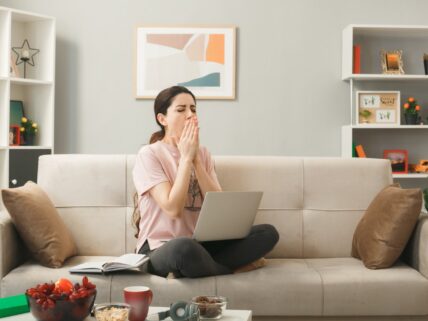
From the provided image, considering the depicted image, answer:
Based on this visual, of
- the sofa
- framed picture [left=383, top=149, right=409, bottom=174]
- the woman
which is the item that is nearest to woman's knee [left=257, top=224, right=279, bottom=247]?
the woman

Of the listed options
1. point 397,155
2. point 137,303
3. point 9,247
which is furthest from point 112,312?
point 397,155

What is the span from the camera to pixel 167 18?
468 centimetres

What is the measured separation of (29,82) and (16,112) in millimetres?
256

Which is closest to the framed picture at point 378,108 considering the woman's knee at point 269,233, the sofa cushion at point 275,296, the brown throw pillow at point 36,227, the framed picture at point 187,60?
the framed picture at point 187,60

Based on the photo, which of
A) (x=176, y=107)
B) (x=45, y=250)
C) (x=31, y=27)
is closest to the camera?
(x=45, y=250)

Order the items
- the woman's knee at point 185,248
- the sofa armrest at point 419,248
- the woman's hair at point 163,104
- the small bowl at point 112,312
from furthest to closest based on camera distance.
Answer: the woman's hair at point 163,104
the sofa armrest at point 419,248
the woman's knee at point 185,248
the small bowl at point 112,312

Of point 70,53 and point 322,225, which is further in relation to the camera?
point 70,53

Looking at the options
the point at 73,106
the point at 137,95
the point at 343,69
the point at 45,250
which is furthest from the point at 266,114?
the point at 45,250

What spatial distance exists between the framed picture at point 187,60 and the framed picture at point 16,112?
0.81 metres

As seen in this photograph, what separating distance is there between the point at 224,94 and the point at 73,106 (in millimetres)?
1074

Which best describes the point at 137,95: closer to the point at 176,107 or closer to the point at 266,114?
the point at 266,114

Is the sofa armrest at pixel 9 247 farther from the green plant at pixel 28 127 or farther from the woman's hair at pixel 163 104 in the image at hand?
the green plant at pixel 28 127

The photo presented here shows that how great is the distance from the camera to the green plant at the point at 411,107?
180 inches

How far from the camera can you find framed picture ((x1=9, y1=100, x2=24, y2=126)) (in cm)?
450
